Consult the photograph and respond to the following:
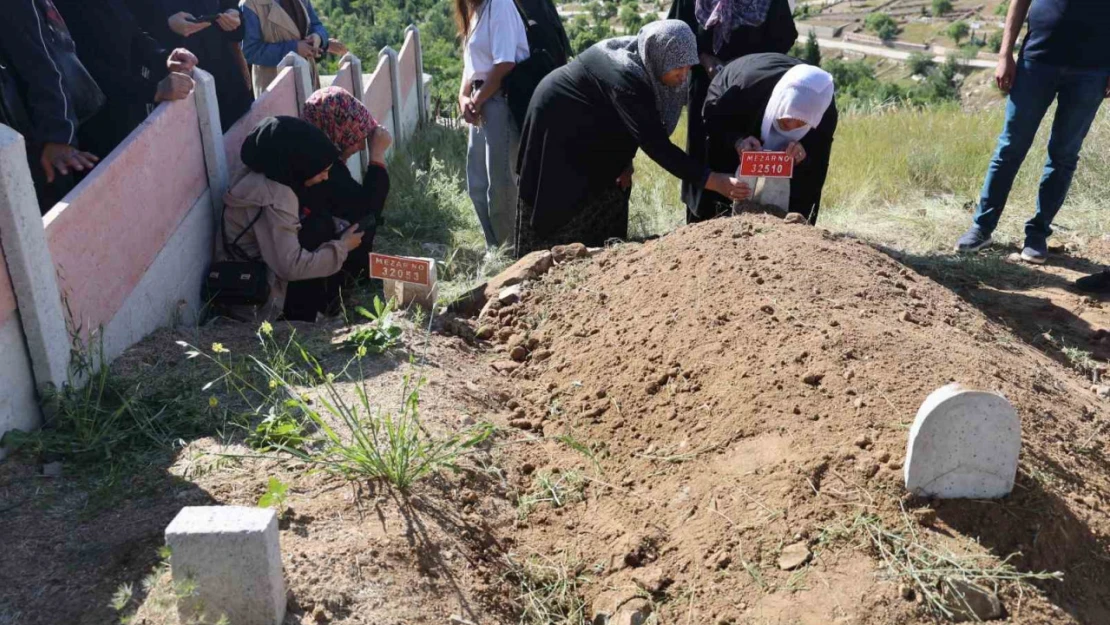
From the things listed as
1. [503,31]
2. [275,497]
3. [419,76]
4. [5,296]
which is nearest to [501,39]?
[503,31]

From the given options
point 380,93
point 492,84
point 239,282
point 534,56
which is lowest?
point 380,93

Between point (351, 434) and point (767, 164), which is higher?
point (767, 164)

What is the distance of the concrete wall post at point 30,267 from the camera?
115 inches

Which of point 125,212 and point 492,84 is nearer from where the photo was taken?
point 125,212

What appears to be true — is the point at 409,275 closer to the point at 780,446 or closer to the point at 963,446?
the point at 780,446

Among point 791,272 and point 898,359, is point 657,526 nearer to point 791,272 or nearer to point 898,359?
point 898,359

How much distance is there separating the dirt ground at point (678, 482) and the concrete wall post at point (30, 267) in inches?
13.1

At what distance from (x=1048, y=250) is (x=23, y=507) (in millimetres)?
5325

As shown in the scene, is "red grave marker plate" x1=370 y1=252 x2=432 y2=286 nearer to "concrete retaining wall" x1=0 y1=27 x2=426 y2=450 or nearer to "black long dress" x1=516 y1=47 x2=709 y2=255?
"concrete retaining wall" x1=0 y1=27 x2=426 y2=450

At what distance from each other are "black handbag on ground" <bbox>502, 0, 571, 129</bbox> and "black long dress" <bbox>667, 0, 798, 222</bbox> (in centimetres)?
68

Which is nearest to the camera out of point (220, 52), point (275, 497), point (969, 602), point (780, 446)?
point (969, 602)

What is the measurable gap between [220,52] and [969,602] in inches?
195

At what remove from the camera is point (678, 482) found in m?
2.82

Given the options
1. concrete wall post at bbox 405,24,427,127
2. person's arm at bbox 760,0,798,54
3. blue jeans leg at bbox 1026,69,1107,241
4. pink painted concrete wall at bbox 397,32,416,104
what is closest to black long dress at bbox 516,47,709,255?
person's arm at bbox 760,0,798,54
